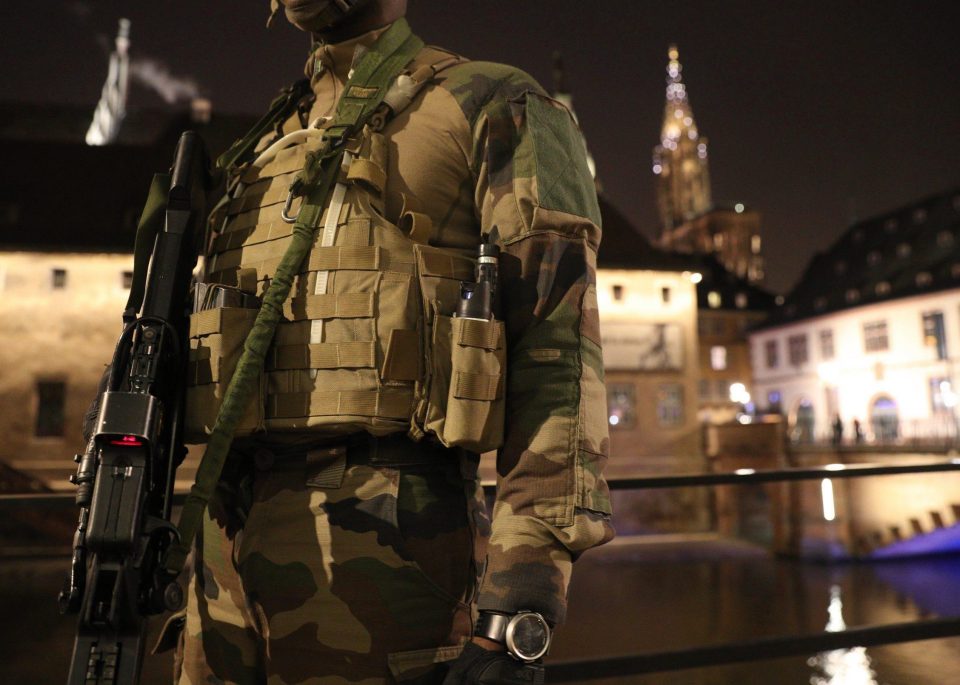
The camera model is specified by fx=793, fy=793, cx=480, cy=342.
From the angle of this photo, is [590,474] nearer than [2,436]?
Yes

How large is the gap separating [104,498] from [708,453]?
29.9m

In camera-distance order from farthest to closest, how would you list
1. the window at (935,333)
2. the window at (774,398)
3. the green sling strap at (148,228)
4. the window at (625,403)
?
the window at (774,398)
the window at (935,333)
the window at (625,403)
the green sling strap at (148,228)

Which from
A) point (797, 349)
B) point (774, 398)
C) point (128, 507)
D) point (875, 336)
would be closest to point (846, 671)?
point (128, 507)

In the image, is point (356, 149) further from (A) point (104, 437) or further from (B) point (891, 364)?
(B) point (891, 364)

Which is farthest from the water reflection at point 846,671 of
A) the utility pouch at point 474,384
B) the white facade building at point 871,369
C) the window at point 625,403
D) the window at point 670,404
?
the white facade building at point 871,369

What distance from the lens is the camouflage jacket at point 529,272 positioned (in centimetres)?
136

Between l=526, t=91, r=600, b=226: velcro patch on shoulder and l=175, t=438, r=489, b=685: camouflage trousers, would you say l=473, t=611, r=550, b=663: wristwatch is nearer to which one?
l=175, t=438, r=489, b=685: camouflage trousers

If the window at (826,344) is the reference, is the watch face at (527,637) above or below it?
below

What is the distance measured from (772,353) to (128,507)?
171 ft

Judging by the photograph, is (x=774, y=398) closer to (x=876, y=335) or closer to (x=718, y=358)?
(x=718, y=358)

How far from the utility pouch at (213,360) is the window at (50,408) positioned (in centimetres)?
2497

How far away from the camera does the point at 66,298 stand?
23.5 metres

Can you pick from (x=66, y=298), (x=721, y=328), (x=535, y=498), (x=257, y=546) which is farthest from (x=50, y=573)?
(x=721, y=328)

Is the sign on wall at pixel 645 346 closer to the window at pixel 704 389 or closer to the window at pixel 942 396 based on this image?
the window at pixel 942 396
